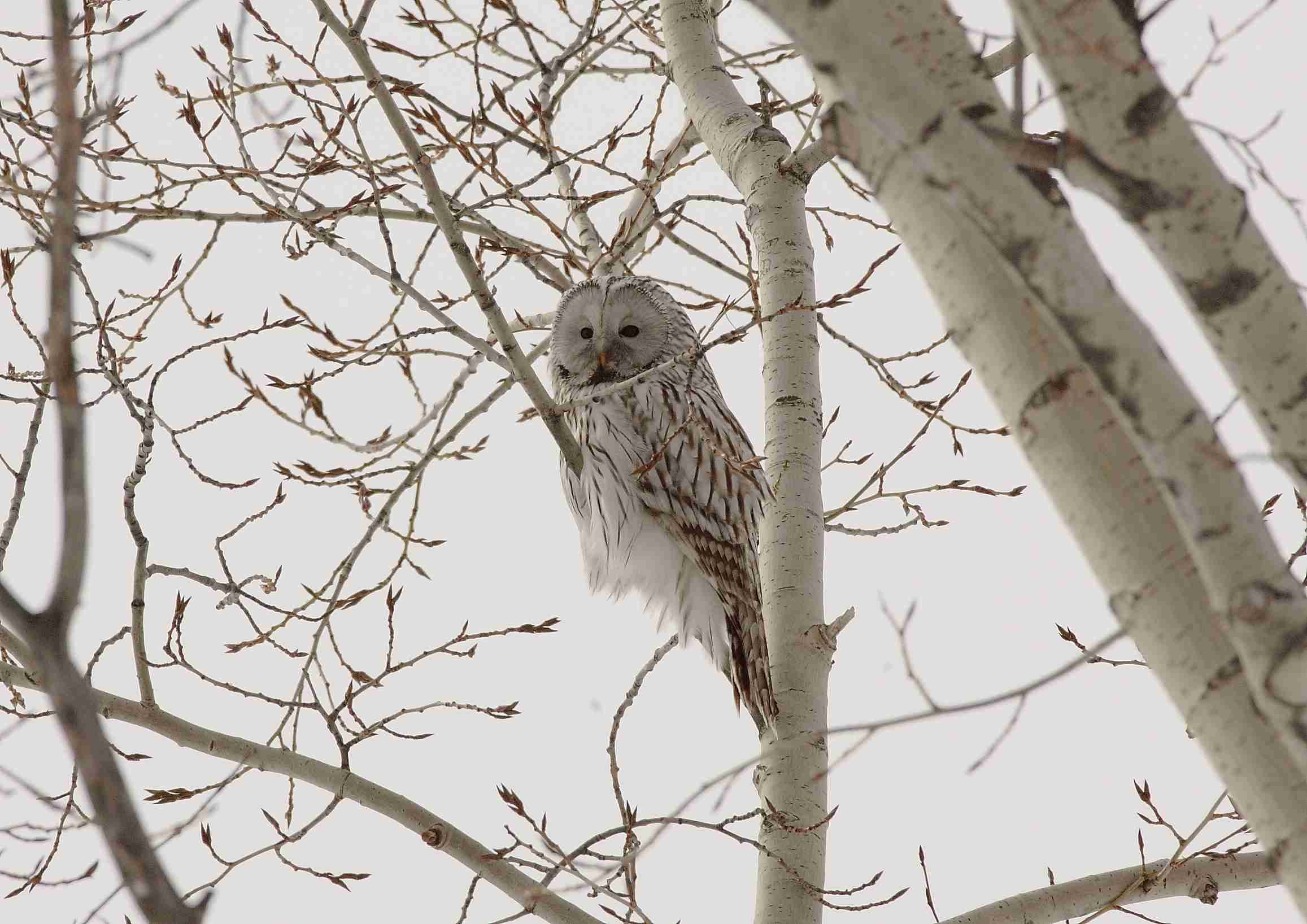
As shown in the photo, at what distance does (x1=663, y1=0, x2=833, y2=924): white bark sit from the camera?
3.20 metres

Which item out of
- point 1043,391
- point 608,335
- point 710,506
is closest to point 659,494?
point 710,506

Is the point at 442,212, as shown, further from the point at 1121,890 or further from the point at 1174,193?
the point at 1121,890

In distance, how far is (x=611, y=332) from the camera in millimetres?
4926

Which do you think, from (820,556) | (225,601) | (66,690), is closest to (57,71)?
(66,690)

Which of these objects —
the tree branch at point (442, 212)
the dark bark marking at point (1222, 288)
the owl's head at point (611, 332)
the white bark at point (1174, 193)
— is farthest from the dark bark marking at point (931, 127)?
the owl's head at point (611, 332)

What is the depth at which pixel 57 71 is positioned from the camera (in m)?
0.89

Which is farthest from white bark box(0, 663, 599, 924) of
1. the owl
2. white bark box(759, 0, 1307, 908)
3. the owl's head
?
the owl's head

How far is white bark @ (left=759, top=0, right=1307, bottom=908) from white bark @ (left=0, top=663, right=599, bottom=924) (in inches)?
72.6

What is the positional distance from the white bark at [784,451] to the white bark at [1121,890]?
43 cm

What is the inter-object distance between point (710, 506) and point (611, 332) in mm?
810

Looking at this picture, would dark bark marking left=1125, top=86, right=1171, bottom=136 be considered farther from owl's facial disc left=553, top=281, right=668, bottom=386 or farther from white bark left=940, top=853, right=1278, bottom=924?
Answer: owl's facial disc left=553, top=281, right=668, bottom=386

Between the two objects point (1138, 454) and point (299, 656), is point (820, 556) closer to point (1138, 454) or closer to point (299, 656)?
point (299, 656)

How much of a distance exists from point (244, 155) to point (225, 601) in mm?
1094

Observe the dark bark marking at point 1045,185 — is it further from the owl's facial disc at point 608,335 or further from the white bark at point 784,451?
the owl's facial disc at point 608,335
